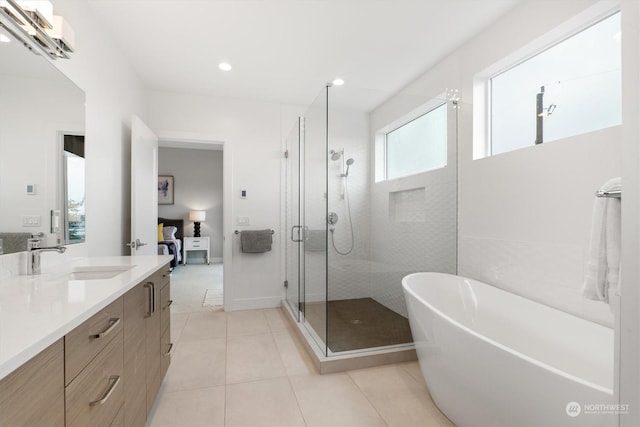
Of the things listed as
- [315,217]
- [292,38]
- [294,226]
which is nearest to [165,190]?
[294,226]

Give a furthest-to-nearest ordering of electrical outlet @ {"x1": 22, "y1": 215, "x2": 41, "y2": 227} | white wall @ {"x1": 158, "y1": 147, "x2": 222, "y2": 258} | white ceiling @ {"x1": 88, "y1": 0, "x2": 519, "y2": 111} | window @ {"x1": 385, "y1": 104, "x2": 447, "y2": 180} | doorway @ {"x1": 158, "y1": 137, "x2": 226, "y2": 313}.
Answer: white wall @ {"x1": 158, "y1": 147, "x2": 222, "y2": 258} → doorway @ {"x1": 158, "y1": 137, "x2": 226, "y2": 313} → window @ {"x1": 385, "y1": 104, "x2": 447, "y2": 180} → white ceiling @ {"x1": 88, "y1": 0, "x2": 519, "y2": 111} → electrical outlet @ {"x1": 22, "y1": 215, "x2": 41, "y2": 227}

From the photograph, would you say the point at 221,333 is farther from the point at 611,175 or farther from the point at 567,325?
the point at 611,175

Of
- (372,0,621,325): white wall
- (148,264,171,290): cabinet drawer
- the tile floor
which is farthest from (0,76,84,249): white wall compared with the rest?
(372,0,621,325): white wall

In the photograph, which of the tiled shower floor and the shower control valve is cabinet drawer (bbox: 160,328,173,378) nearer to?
the tiled shower floor

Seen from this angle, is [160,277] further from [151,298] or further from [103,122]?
[103,122]

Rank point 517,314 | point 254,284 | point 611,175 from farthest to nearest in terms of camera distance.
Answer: point 254,284 < point 517,314 < point 611,175

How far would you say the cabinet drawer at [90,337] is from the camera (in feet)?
2.64

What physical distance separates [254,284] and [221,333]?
2.76ft

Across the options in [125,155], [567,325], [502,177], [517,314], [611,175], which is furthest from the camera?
[125,155]

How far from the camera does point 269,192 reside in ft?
12.1

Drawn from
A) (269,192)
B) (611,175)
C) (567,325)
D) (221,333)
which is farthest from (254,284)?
(611,175)

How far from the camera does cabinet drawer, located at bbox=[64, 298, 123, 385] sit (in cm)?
81

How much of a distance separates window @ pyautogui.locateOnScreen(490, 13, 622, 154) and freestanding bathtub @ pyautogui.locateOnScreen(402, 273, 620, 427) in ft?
3.55

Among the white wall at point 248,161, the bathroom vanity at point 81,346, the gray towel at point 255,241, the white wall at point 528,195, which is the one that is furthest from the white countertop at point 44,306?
the white wall at point 528,195
